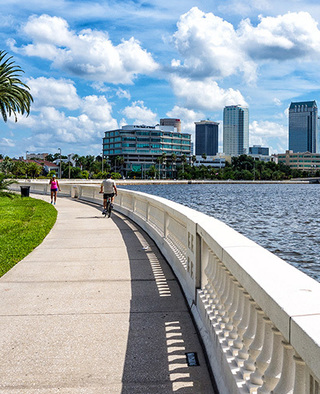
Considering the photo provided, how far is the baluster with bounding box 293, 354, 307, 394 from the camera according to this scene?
7.16ft

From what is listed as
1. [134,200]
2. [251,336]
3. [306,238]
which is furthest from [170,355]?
[306,238]

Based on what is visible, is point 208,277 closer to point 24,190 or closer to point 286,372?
point 286,372

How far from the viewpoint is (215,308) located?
14.5ft

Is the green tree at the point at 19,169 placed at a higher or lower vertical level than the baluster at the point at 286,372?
higher

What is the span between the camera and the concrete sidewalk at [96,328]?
3.93 metres

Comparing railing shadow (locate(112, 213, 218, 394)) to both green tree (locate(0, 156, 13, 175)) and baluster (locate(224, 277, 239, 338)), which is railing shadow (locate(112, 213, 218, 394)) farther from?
green tree (locate(0, 156, 13, 175))

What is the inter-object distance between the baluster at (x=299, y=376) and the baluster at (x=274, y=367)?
1.00 feet

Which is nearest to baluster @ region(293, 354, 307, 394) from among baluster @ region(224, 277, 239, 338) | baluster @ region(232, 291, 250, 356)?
baluster @ region(232, 291, 250, 356)

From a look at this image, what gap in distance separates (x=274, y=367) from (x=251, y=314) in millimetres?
646

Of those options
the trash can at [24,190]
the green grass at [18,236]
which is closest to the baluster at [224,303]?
the green grass at [18,236]

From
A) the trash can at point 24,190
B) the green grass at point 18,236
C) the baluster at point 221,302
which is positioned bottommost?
the green grass at point 18,236

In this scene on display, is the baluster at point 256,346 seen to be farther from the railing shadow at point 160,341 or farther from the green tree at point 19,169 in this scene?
the green tree at point 19,169

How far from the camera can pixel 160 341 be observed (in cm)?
486

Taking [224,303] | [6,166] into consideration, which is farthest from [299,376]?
[6,166]
